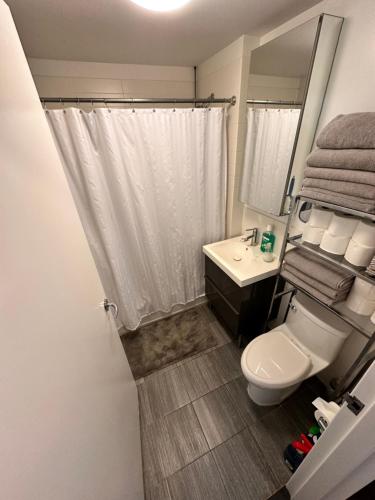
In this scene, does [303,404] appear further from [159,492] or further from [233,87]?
[233,87]

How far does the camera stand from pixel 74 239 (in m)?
0.80

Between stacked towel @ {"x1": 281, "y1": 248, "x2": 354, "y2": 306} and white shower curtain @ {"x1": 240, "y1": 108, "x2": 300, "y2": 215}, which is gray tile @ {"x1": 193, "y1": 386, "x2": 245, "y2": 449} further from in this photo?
white shower curtain @ {"x1": 240, "y1": 108, "x2": 300, "y2": 215}

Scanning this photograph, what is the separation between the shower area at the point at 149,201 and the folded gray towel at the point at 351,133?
2.89 ft

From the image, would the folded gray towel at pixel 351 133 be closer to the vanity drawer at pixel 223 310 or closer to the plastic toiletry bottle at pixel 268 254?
the plastic toiletry bottle at pixel 268 254

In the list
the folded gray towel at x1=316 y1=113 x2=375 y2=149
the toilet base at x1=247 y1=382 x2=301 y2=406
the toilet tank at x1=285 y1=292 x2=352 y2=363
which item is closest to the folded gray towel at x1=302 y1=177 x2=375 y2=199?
the folded gray towel at x1=316 y1=113 x2=375 y2=149

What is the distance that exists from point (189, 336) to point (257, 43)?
2321 millimetres

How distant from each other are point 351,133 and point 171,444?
6.28 ft

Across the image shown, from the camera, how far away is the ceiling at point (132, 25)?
2.98 ft

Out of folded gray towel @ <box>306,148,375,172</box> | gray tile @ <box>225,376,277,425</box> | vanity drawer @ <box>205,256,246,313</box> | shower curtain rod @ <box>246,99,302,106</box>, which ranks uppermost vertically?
shower curtain rod @ <box>246,99,302,106</box>

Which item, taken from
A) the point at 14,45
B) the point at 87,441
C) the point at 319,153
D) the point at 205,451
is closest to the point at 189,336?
the point at 205,451

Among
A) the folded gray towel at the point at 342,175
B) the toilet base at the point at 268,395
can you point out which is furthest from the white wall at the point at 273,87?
the toilet base at the point at 268,395

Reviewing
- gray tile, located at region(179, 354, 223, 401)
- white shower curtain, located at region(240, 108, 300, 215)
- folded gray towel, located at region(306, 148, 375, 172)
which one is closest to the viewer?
folded gray towel, located at region(306, 148, 375, 172)

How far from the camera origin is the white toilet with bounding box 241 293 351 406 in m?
1.14

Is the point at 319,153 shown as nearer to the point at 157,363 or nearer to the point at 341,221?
the point at 341,221
